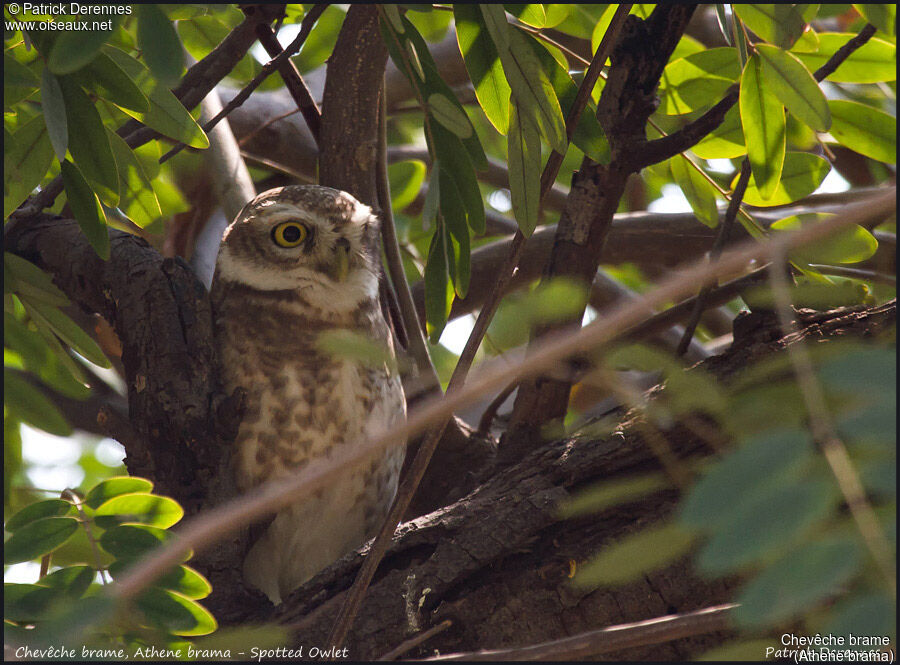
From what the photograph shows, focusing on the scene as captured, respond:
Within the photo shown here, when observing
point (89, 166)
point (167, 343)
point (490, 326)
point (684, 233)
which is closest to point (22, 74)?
point (89, 166)

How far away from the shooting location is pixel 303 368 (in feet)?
6.42

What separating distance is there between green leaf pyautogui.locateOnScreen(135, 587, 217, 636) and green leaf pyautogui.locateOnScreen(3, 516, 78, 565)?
174 mm

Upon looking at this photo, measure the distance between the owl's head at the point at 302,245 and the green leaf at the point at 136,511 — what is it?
3.01ft

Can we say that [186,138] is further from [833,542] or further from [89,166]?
[833,542]

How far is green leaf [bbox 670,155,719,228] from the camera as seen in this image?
193 centimetres

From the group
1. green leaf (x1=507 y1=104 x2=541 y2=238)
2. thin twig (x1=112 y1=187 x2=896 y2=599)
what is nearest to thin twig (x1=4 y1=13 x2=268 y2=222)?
green leaf (x1=507 y1=104 x2=541 y2=238)

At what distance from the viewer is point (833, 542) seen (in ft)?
2.03

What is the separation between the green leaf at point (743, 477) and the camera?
615 mm

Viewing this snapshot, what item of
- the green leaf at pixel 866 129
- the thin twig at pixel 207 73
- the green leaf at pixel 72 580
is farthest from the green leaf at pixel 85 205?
the green leaf at pixel 866 129

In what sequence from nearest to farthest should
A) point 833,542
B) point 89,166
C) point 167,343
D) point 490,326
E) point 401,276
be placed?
point 833,542
point 490,326
point 89,166
point 167,343
point 401,276

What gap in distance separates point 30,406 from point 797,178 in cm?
165

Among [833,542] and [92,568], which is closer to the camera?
[833,542]

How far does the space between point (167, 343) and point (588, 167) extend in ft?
3.27

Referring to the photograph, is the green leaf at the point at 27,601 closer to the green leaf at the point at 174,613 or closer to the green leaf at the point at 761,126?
the green leaf at the point at 174,613
